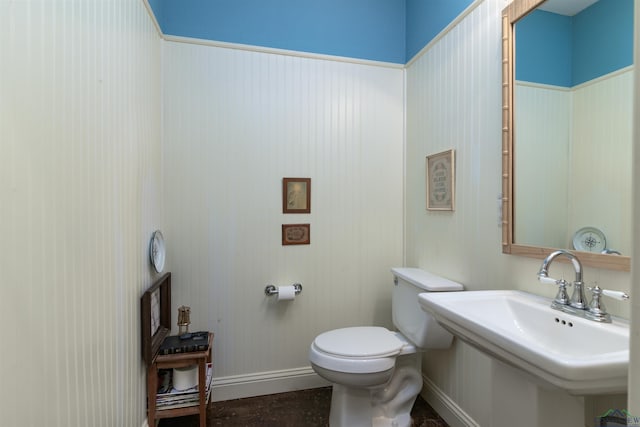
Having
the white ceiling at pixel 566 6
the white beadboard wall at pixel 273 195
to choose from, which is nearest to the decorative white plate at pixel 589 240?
the white ceiling at pixel 566 6

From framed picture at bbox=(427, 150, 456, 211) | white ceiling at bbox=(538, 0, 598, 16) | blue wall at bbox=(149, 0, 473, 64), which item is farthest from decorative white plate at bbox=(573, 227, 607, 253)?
blue wall at bbox=(149, 0, 473, 64)

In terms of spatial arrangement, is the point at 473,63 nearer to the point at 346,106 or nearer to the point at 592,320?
the point at 346,106

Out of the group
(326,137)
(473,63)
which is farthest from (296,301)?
(473,63)

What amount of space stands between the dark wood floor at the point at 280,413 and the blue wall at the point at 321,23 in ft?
7.37

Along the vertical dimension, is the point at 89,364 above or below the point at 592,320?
below

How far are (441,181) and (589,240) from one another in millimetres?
811

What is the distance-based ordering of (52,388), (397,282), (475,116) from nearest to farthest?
A: (52,388), (475,116), (397,282)

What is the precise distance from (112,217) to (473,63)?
68.8 inches

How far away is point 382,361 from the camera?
1.47m

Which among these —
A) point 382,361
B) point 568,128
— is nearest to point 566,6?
point 568,128

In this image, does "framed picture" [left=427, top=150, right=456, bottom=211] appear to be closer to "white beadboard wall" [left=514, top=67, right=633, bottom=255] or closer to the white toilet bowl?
"white beadboard wall" [left=514, top=67, right=633, bottom=255]

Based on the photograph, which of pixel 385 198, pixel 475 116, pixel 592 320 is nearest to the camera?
pixel 592 320

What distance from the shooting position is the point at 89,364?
0.96 metres

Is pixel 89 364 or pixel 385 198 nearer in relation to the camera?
pixel 89 364
